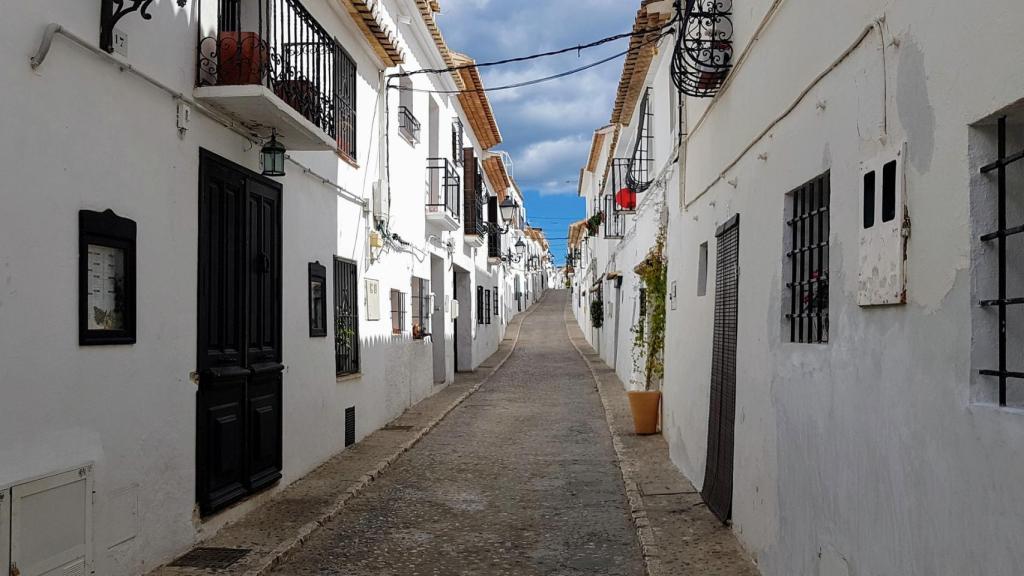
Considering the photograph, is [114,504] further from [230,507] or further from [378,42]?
[378,42]

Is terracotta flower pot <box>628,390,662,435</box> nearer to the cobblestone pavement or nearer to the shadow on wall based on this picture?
the cobblestone pavement

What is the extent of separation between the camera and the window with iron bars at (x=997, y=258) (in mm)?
2740

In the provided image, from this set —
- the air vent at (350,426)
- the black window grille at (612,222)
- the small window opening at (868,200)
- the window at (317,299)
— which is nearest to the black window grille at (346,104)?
the window at (317,299)

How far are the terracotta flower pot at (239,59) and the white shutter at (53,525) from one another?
3.07m

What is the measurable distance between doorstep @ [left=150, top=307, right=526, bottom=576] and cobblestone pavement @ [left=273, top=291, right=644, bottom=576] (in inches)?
4.6

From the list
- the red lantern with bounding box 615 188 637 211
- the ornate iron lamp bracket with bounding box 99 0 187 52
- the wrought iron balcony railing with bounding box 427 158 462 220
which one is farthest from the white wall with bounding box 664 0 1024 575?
the wrought iron balcony railing with bounding box 427 158 462 220

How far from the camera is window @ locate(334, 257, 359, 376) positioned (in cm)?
994

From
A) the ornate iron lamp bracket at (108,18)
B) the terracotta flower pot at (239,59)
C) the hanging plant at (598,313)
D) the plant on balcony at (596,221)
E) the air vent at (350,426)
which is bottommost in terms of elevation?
the air vent at (350,426)

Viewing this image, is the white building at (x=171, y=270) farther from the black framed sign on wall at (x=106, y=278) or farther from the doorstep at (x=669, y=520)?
the doorstep at (x=669, y=520)

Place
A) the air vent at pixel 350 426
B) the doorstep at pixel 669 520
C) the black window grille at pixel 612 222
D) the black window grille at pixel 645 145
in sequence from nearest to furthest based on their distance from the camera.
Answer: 1. the doorstep at pixel 669 520
2. the air vent at pixel 350 426
3. the black window grille at pixel 645 145
4. the black window grille at pixel 612 222

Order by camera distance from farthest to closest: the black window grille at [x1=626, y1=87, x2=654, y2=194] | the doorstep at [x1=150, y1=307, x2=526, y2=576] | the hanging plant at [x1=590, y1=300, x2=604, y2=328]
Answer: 1. the hanging plant at [x1=590, y1=300, x2=604, y2=328]
2. the black window grille at [x1=626, y1=87, x2=654, y2=194]
3. the doorstep at [x1=150, y1=307, x2=526, y2=576]

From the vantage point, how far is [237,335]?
7012mm

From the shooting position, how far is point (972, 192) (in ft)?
9.14

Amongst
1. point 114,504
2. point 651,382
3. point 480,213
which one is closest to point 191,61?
point 114,504
